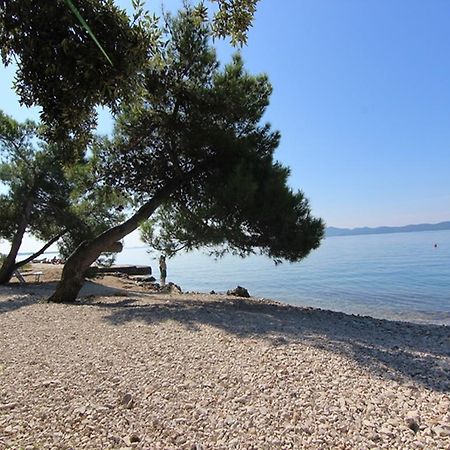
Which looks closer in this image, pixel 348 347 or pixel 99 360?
pixel 99 360

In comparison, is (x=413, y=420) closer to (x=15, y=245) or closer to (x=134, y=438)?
(x=134, y=438)

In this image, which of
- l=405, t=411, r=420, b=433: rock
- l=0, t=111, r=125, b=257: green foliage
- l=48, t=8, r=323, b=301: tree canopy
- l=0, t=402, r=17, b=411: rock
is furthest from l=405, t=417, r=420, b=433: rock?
l=0, t=111, r=125, b=257: green foliage

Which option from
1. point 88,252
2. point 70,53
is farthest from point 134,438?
point 88,252

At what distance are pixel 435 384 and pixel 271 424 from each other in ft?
6.03

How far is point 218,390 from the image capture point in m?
3.39

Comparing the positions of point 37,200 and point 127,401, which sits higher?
point 37,200

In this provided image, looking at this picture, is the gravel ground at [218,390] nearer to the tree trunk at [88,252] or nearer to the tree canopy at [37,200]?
the tree trunk at [88,252]

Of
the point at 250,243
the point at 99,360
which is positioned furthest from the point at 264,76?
the point at 99,360

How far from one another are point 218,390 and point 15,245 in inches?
494

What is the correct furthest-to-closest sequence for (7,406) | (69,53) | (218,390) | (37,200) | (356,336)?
1. (37,200)
2. (356,336)
3. (218,390)
4. (7,406)
5. (69,53)

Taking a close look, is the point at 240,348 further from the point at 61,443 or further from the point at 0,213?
the point at 0,213

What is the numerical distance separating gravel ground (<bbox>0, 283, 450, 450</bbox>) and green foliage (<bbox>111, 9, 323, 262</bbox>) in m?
3.04

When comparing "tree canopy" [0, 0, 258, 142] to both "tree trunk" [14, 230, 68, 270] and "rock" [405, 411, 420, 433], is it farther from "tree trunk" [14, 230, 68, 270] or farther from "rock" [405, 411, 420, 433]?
"tree trunk" [14, 230, 68, 270]

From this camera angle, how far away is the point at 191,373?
3.78 meters
